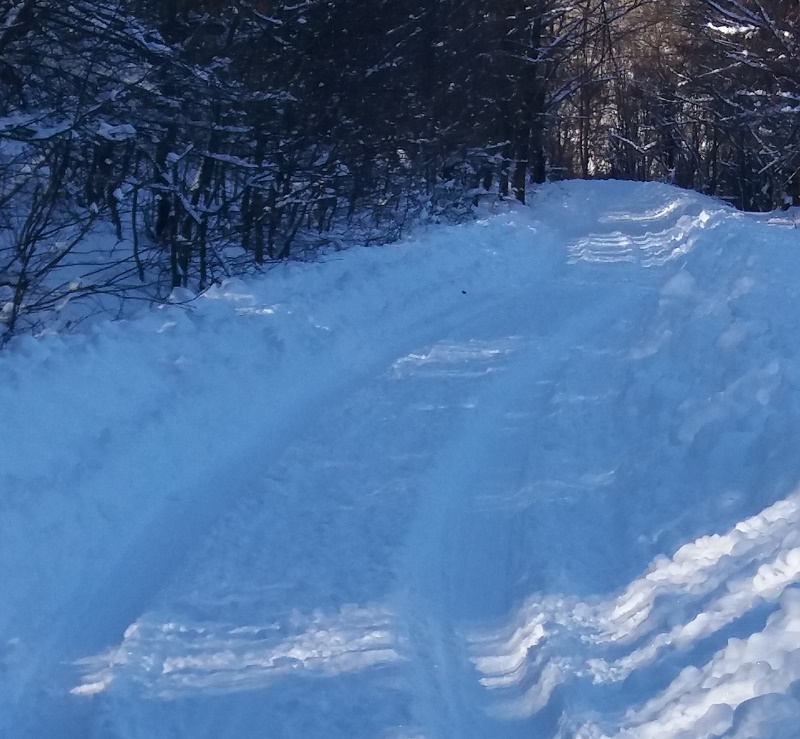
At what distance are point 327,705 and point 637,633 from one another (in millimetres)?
1631

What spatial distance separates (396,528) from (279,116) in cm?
1074

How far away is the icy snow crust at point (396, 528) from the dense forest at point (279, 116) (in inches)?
93.6

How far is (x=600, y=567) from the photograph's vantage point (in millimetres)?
5605

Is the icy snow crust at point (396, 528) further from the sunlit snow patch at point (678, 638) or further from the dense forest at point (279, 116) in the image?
the dense forest at point (279, 116)

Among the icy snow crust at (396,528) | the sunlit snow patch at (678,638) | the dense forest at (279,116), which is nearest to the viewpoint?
the sunlit snow patch at (678,638)

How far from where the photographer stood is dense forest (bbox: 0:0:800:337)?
9.98 meters

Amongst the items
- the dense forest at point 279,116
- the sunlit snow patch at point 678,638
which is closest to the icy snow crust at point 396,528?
Result: the sunlit snow patch at point 678,638

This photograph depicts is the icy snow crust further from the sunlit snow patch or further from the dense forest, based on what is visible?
the dense forest

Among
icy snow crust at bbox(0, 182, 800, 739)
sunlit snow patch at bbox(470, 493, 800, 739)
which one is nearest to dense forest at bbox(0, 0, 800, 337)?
icy snow crust at bbox(0, 182, 800, 739)

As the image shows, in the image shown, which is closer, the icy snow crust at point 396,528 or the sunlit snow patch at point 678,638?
the sunlit snow patch at point 678,638

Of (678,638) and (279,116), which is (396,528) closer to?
(678,638)

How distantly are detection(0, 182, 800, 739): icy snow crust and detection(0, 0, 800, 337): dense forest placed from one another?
2378 millimetres

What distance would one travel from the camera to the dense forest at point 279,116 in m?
9.98

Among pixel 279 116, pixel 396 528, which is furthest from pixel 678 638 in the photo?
pixel 279 116
